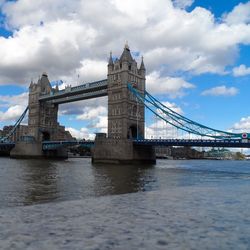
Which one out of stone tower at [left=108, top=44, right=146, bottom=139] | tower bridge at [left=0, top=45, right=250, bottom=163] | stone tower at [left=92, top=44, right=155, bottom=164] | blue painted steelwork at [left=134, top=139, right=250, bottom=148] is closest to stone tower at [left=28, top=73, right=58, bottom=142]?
tower bridge at [left=0, top=45, right=250, bottom=163]

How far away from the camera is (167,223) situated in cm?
791

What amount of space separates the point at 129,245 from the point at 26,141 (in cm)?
9027

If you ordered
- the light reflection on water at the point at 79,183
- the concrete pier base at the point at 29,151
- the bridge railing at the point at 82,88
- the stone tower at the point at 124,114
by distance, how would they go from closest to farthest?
the light reflection on water at the point at 79,183 → the stone tower at the point at 124,114 → the bridge railing at the point at 82,88 → the concrete pier base at the point at 29,151

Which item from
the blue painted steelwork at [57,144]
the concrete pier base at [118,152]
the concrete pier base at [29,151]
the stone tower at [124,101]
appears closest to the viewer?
the concrete pier base at [118,152]

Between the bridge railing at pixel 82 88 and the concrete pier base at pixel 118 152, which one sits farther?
the bridge railing at pixel 82 88

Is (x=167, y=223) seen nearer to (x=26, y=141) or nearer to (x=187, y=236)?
(x=187, y=236)

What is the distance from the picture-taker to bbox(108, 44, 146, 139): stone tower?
72000 millimetres

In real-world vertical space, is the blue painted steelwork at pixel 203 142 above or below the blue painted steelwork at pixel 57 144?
below

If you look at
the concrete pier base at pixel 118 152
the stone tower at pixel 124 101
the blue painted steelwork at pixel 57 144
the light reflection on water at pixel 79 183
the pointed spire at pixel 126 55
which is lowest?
the light reflection on water at pixel 79 183

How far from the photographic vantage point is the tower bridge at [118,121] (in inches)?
2488

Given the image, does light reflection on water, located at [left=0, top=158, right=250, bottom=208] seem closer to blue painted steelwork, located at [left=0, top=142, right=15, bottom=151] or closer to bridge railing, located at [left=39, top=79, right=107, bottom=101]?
bridge railing, located at [left=39, top=79, right=107, bottom=101]

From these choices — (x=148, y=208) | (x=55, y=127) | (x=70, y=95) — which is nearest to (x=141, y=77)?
(x=70, y=95)

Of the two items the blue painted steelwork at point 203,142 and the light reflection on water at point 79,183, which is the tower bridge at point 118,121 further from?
the light reflection on water at point 79,183

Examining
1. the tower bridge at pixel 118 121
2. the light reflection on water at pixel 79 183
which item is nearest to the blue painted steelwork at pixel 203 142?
the tower bridge at pixel 118 121
